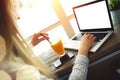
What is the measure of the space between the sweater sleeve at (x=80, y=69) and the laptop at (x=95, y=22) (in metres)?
0.14

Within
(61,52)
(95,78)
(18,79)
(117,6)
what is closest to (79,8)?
(117,6)

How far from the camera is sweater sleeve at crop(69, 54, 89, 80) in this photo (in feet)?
3.39

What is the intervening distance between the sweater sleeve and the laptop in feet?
0.46

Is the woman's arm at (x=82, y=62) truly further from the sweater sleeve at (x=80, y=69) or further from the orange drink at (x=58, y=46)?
the orange drink at (x=58, y=46)

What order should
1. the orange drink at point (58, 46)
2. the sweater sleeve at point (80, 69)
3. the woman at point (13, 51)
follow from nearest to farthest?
the woman at point (13, 51) < the sweater sleeve at point (80, 69) < the orange drink at point (58, 46)

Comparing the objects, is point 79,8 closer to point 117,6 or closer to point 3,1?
point 117,6

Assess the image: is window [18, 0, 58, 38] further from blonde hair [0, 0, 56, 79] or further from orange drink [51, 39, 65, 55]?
blonde hair [0, 0, 56, 79]

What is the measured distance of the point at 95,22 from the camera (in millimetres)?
1495

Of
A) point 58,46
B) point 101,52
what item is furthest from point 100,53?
point 58,46

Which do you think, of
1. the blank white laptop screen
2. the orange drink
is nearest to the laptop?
the blank white laptop screen

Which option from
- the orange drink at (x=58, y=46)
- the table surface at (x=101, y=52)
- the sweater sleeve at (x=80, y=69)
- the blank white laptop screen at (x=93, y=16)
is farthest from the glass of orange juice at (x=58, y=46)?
the blank white laptop screen at (x=93, y=16)

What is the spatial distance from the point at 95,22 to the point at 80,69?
53cm

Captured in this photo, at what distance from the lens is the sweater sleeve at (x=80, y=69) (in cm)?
103

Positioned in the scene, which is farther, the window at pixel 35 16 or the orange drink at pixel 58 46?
the window at pixel 35 16
